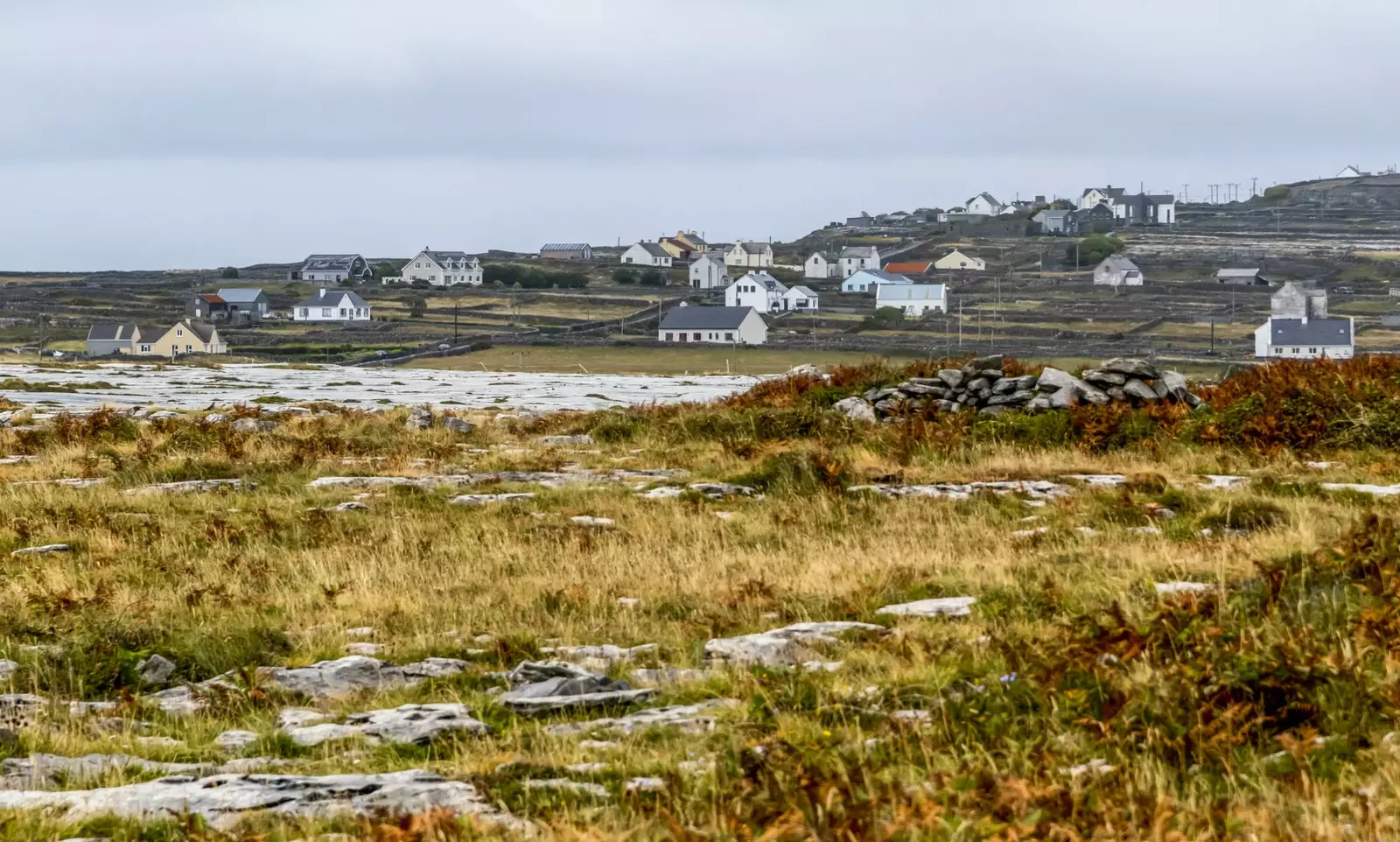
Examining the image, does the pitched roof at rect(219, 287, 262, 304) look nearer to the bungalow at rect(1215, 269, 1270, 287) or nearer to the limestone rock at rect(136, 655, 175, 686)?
the bungalow at rect(1215, 269, 1270, 287)

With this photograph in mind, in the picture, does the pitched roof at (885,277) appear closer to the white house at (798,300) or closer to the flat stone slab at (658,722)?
the white house at (798,300)

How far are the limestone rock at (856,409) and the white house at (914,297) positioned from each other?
135678 millimetres

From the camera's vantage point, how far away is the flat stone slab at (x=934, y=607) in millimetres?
10266

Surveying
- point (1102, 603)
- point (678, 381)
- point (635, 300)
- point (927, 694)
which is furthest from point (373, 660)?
point (635, 300)

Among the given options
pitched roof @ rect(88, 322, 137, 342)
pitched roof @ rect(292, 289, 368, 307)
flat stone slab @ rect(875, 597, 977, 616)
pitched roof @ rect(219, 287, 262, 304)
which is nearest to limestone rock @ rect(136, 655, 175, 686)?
flat stone slab @ rect(875, 597, 977, 616)

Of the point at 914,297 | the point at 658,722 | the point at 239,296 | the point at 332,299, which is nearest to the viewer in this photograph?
the point at 658,722

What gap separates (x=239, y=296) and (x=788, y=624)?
579 ft

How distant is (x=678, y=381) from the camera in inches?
2596

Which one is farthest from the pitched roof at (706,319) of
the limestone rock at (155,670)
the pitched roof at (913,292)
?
the limestone rock at (155,670)

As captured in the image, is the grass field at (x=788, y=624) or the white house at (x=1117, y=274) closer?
the grass field at (x=788, y=624)

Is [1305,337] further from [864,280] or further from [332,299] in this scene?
[332,299]

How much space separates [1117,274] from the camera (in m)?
180

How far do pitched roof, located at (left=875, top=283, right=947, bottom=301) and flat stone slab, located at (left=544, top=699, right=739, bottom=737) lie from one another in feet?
524

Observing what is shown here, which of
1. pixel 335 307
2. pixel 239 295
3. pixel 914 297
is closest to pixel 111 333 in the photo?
pixel 335 307
